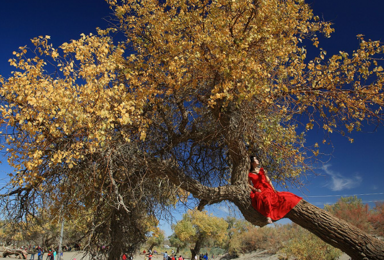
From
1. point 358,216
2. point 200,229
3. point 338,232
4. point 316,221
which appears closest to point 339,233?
point 338,232

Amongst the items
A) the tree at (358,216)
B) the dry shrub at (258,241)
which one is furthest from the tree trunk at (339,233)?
the dry shrub at (258,241)

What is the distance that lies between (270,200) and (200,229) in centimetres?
2955

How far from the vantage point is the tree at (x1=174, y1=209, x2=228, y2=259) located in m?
31.0

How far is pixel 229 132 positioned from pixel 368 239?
9.40ft

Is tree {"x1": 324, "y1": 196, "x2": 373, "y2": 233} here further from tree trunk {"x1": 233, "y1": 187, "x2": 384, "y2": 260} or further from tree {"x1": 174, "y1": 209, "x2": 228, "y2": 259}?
tree trunk {"x1": 233, "y1": 187, "x2": 384, "y2": 260}

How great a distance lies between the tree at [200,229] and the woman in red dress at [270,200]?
27315mm

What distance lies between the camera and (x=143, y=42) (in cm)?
541

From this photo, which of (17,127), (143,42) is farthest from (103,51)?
(17,127)

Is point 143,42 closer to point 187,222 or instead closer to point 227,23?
point 227,23

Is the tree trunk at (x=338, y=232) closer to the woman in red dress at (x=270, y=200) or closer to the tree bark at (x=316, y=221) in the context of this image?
the tree bark at (x=316, y=221)

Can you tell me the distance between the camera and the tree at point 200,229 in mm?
31031

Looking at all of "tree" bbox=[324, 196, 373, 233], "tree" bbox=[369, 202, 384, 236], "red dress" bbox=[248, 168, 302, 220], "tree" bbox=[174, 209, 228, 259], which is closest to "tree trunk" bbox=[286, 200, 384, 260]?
"red dress" bbox=[248, 168, 302, 220]

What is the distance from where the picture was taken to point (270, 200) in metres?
4.40

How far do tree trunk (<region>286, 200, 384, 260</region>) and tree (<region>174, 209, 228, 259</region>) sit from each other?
90.5 feet
